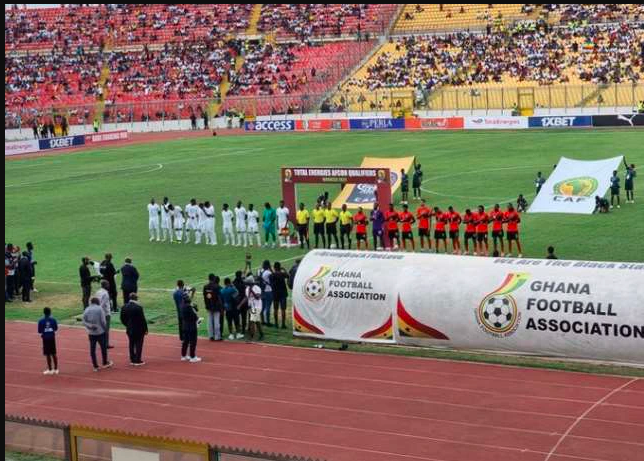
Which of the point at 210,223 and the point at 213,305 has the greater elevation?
the point at 210,223

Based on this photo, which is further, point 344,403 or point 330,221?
point 330,221

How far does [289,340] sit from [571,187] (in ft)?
Result: 47.3

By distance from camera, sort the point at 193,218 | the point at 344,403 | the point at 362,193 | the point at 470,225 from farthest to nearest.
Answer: the point at 362,193
the point at 193,218
the point at 470,225
the point at 344,403

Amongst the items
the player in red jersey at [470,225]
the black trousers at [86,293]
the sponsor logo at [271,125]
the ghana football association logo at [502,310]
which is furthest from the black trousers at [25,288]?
the sponsor logo at [271,125]

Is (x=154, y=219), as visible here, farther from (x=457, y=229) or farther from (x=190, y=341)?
(x=190, y=341)

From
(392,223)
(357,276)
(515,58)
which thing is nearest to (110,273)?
(357,276)

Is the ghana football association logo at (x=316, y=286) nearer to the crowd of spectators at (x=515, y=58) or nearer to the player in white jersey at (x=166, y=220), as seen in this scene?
the player in white jersey at (x=166, y=220)

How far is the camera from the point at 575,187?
32.4m

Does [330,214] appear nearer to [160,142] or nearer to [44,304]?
[44,304]

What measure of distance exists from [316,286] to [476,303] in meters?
3.23

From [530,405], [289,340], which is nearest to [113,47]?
[289,340]

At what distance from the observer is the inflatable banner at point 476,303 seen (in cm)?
1752

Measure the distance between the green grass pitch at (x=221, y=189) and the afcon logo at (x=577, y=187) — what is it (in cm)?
96

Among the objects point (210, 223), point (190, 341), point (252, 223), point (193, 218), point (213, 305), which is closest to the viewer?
point (190, 341)
